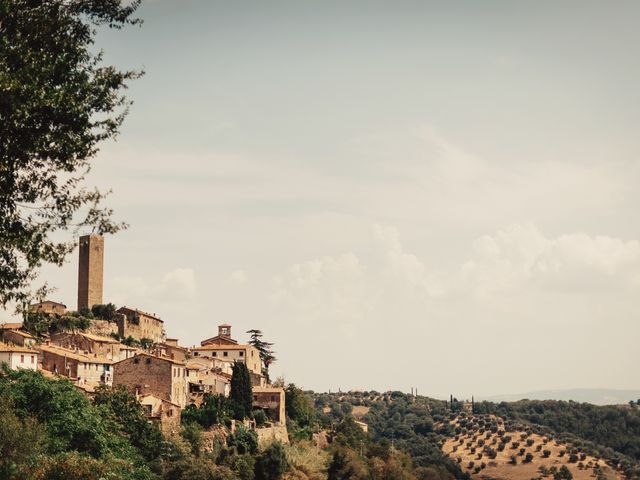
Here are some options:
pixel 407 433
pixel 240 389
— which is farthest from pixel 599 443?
pixel 240 389

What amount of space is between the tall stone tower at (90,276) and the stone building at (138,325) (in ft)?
24.4

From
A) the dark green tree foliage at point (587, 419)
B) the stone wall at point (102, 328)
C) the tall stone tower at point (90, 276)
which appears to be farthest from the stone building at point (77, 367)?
the dark green tree foliage at point (587, 419)

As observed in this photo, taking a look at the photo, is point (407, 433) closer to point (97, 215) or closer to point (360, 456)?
point (360, 456)

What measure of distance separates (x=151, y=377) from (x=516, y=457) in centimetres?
7862

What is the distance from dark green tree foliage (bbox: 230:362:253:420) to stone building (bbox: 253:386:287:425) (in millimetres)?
4664

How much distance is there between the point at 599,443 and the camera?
502 feet

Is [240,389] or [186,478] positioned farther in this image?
[240,389]

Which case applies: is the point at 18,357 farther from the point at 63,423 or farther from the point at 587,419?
the point at 587,419

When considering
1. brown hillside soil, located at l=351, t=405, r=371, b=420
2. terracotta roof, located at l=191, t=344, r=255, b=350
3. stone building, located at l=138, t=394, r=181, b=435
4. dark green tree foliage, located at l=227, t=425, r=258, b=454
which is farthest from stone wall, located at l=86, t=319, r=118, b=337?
brown hillside soil, located at l=351, t=405, r=371, b=420

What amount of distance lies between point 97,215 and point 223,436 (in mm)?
54999

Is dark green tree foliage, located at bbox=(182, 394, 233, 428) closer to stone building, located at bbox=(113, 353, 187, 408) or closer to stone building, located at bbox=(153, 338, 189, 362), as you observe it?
stone building, located at bbox=(113, 353, 187, 408)

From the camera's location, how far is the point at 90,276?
125062 millimetres

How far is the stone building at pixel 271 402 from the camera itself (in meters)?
87.0

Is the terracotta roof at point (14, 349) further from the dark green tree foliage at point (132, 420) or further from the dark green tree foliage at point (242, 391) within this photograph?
the dark green tree foliage at point (242, 391)
